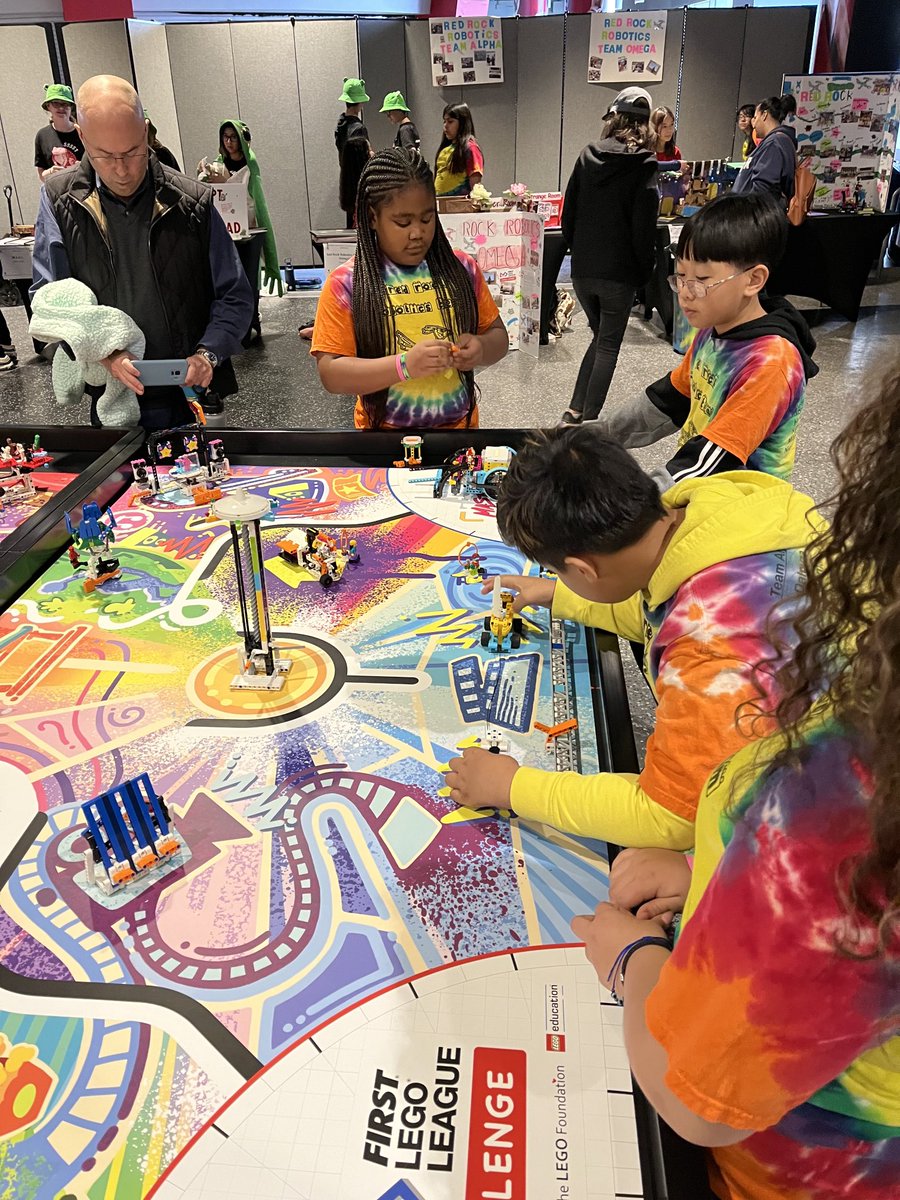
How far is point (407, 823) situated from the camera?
1.01 m

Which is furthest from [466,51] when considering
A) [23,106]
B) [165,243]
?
[165,243]

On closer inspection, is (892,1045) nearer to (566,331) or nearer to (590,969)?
(590,969)

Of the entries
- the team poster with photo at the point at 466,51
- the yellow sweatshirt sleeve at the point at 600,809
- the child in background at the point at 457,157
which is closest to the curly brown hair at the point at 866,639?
the yellow sweatshirt sleeve at the point at 600,809

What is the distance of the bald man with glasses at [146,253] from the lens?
6.31ft

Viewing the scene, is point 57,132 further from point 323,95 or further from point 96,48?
point 323,95

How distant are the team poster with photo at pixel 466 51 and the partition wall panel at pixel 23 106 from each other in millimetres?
2938

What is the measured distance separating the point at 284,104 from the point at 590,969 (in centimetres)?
770

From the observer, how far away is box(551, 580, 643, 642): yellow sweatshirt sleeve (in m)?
1.28

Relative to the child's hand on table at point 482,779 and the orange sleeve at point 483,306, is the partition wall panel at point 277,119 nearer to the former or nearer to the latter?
the orange sleeve at point 483,306

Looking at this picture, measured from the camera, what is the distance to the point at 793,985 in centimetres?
48

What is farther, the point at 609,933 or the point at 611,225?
the point at 611,225

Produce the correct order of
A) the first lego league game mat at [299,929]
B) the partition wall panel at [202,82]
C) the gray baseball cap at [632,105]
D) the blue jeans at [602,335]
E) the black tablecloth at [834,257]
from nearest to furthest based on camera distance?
the first lego league game mat at [299,929] < the gray baseball cap at [632,105] < the blue jeans at [602,335] < the black tablecloth at [834,257] < the partition wall panel at [202,82]

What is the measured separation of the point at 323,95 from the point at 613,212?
4.51 meters

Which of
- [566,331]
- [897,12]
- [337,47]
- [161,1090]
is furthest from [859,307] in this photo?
[161,1090]
